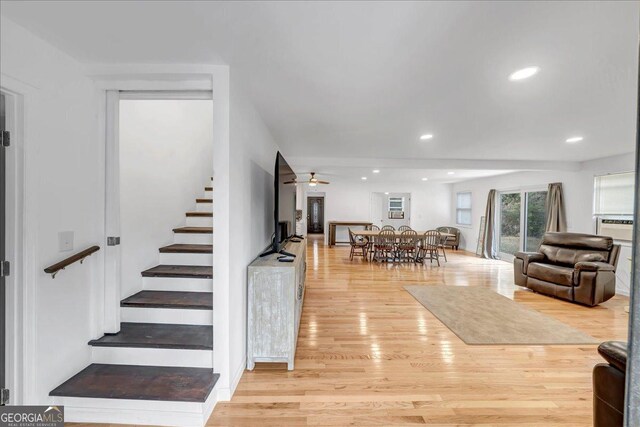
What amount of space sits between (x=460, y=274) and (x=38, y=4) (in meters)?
6.97

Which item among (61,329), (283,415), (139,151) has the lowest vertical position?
(283,415)

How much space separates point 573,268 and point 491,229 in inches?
146

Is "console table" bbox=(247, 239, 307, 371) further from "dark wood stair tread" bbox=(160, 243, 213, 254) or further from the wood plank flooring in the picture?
"dark wood stair tread" bbox=(160, 243, 213, 254)

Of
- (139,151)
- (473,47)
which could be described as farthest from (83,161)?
(473,47)

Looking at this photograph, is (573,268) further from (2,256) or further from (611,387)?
(2,256)

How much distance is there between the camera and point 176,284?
265 centimetres

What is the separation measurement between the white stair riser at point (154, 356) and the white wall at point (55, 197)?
0.13m

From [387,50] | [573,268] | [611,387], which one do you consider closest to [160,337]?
[387,50]

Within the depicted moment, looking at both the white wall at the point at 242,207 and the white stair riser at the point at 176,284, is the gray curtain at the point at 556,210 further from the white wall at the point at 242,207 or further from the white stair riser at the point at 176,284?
the white stair riser at the point at 176,284

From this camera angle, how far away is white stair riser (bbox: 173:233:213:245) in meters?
3.28

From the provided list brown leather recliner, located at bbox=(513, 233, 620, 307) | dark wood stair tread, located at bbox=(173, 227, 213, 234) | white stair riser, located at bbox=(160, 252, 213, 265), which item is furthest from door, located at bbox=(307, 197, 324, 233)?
white stair riser, located at bbox=(160, 252, 213, 265)

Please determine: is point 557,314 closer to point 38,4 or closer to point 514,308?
point 514,308

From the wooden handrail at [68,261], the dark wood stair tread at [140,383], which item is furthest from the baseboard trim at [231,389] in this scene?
the wooden handrail at [68,261]

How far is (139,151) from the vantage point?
2750mm
